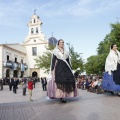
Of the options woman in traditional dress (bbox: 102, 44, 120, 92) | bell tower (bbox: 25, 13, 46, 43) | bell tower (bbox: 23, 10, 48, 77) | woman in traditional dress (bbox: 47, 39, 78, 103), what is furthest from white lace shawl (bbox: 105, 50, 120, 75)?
bell tower (bbox: 25, 13, 46, 43)

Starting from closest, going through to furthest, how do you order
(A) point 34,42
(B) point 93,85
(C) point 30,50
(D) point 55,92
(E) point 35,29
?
(D) point 55,92, (B) point 93,85, (E) point 35,29, (A) point 34,42, (C) point 30,50

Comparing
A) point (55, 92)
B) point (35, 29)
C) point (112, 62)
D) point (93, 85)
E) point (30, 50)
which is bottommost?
point (55, 92)

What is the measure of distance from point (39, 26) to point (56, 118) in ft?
184

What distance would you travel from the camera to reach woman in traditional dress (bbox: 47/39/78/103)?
1007cm

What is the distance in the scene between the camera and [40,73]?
62125mm

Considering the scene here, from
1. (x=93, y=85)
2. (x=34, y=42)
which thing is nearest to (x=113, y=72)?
(x=93, y=85)

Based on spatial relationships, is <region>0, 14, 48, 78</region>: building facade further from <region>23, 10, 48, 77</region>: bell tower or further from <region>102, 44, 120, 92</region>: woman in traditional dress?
<region>102, 44, 120, 92</region>: woman in traditional dress

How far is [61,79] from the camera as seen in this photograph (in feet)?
33.2

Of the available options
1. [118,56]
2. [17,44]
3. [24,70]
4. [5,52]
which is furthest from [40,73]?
[118,56]

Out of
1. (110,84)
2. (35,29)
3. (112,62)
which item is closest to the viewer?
(112,62)

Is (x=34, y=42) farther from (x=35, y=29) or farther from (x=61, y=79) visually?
(x=61, y=79)

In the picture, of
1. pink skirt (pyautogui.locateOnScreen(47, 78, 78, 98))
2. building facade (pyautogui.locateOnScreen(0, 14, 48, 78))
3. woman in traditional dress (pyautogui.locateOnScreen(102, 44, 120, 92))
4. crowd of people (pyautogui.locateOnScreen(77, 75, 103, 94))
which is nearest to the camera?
pink skirt (pyautogui.locateOnScreen(47, 78, 78, 98))

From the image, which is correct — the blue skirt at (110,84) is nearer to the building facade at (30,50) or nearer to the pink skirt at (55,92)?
the pink skirt at (55,92)

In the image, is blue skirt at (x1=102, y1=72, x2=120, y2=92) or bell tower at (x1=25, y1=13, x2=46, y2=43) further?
bell tower at (x1=25, y1=13, x2=46, y2=43)
